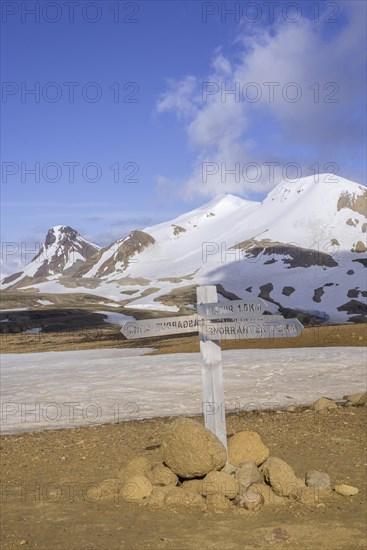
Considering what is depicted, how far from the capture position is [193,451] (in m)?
9.09

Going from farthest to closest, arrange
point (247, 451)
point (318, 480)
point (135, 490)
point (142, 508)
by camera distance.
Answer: point (247, 451) < point (318, 480) < point (135, 490) < point (142, 508)

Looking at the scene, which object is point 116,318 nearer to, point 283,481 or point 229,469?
point 229,469

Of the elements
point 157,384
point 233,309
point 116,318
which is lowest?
point 157,384

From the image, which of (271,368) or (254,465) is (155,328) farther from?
(271,368)

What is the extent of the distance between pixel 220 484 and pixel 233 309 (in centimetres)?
255

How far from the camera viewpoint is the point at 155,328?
9977 millimetres

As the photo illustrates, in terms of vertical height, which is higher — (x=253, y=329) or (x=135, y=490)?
(x=253, y=329)

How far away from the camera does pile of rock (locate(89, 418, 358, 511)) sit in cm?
870

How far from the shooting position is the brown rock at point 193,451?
9.08 meters

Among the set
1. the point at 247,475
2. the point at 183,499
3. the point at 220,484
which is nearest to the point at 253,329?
the point at 247,475

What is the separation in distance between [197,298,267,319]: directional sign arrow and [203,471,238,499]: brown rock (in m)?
2.31

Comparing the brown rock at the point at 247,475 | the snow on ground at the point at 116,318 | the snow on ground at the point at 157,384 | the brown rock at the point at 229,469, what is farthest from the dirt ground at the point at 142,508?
the snow on ground at the point at 116,318

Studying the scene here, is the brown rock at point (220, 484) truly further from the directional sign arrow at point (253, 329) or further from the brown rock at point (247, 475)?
the directional sign arrow at point (253, 329)

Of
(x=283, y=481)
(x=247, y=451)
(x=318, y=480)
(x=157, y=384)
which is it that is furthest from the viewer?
(x=157, y=384)
